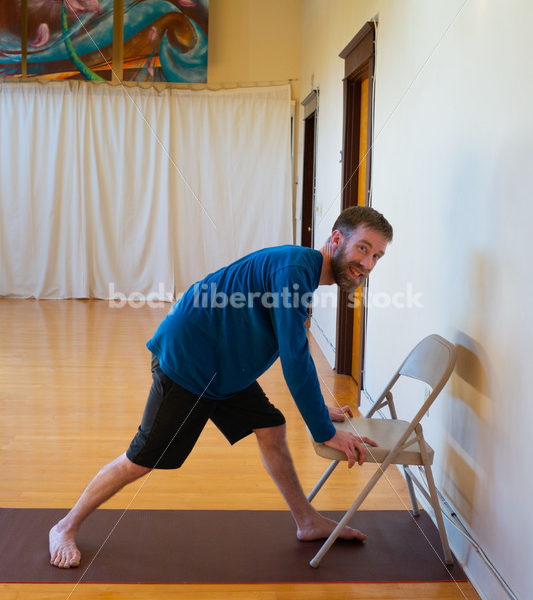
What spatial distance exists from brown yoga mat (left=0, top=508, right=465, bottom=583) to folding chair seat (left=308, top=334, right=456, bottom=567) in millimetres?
111

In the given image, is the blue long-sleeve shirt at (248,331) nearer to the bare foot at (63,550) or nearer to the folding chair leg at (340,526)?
the folding chair leg at (340,526)

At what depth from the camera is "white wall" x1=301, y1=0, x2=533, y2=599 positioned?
1945 millimetres

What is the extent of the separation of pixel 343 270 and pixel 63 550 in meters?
1.33

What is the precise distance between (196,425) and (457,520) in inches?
40.5

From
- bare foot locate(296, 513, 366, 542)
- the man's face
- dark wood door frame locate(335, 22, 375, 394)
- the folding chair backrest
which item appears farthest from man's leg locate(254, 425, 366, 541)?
dark wood door frame locate(335, 22, 375, 394)

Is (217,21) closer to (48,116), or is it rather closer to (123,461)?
(48,116)

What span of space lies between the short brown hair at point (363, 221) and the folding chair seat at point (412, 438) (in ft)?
1.69

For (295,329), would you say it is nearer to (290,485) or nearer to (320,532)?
(290,485)

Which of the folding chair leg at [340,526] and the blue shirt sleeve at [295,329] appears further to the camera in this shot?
the folding chair leg at [340,526]

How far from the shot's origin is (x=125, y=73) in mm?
8148

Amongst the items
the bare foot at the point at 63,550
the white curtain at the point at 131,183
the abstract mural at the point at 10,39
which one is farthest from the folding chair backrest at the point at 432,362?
the abstract mural at the point at 10,39

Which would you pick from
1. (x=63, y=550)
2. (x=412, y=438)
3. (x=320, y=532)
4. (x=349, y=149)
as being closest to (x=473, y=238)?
(x=412, y=438)

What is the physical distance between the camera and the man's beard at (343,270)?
206cm

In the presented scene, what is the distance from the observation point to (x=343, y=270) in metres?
2.07
